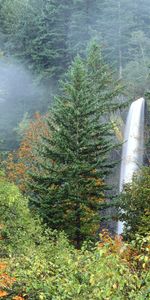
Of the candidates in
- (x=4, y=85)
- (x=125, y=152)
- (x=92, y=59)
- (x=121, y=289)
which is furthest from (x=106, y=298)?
(x=4, y=85)

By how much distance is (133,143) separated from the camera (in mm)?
34594

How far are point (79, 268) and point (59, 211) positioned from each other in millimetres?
16766

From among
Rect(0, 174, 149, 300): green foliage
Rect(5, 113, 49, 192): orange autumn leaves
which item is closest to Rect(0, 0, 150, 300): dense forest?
Rect(0, 174, 149, 300): green foliage

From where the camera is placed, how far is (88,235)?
82.0 ft

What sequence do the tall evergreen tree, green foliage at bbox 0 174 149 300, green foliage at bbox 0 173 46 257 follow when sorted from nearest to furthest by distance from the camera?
green foliage at bbox 0 174 149 300, green foliage at bbox 0 173 46 257, the tall evergreen tree

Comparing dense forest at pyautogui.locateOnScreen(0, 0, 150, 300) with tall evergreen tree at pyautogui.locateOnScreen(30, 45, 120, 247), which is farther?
tall evergreen tree at pyautogui.locateOnScreen(30, 45, 120, 247)

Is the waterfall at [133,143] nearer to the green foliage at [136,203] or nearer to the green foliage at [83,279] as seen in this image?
the green foliage at [136,203]

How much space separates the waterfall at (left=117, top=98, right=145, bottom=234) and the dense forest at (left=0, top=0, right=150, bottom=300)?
57 cm

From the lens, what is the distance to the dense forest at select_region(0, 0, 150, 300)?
8133 mm

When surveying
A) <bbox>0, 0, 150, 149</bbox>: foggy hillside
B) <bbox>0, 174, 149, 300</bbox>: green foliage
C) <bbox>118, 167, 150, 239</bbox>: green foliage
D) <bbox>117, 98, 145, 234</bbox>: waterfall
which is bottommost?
<bbox>0, 174, 149, 300</bbox>: green foliage

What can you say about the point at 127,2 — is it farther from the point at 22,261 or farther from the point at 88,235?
the point at 22,261

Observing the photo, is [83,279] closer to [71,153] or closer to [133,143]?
[71,153]

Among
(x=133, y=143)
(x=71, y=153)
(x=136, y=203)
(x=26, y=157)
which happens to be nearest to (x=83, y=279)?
(x=136, y=203)

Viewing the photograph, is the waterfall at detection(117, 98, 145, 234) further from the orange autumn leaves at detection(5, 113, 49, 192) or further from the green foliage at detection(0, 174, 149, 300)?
the green foliage at detection(0, 174, 149, 300)
